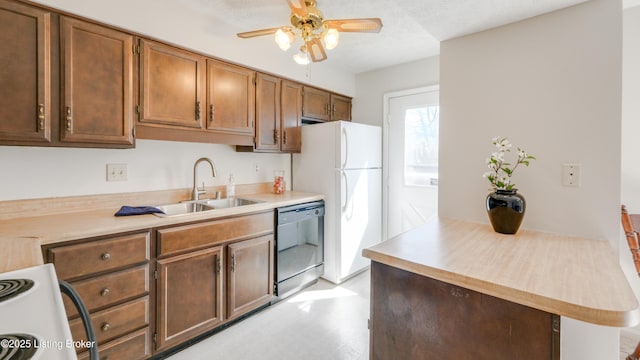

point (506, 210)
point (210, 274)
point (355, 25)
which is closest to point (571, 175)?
point (506, 210)

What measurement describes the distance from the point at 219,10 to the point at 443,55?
1.74 meters

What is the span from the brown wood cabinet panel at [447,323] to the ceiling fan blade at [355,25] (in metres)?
1.42

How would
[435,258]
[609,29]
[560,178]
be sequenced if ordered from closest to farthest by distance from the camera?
[435,258]
[609,29]
[560,178]

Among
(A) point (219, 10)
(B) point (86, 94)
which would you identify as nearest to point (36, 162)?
(B) point (86, 94)

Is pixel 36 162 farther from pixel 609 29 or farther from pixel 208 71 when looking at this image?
pixel 609 29

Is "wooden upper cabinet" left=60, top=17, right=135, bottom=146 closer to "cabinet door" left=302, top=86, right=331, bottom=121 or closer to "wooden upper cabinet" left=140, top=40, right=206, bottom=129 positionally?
"wooden upper cabinet" left=140, top=40, right=206, bottom=129

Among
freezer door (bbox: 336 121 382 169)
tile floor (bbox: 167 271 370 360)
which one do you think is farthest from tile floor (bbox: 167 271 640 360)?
freezer door (bbox: 336 121 382 169)

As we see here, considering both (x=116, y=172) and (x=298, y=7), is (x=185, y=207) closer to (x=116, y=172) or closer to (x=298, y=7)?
(x=116, y=172)

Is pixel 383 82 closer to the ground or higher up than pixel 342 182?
higher up

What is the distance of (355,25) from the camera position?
1775 millimetres

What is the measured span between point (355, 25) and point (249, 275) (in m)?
2.00

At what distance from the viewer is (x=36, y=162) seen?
1.81 metres

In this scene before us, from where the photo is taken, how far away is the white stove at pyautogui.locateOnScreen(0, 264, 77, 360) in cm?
46

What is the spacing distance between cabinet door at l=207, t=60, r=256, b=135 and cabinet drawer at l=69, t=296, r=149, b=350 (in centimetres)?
138
